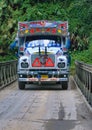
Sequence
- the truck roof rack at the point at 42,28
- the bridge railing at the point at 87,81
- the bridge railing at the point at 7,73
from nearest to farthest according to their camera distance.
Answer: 1. the bridge railing at the point at 87,81
2. the truck roof rack at the point at 42,28
3. the bridge railing at the point at 7,73

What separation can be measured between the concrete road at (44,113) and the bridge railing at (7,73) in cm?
583

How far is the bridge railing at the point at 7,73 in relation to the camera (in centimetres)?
2566

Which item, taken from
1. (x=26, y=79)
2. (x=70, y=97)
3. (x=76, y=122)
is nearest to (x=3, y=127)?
(x=76, y=122)

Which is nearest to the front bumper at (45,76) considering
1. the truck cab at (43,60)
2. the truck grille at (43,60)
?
the truck cab at (43,60)

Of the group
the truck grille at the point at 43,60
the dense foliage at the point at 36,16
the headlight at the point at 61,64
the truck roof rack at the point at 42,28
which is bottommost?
the headlight at the point at 61,64

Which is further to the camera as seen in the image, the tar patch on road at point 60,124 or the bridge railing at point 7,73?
the bridge railing at point 7,73

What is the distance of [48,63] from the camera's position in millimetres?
23734

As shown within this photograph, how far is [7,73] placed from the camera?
91.6ft

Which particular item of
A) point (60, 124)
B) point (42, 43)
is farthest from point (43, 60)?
point (60, 124)

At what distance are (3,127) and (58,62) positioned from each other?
12207 mm

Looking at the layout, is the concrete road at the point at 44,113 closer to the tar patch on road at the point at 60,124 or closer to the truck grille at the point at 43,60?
the tar patch on road at the point at 60,124

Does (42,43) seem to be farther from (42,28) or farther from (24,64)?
(24,64)

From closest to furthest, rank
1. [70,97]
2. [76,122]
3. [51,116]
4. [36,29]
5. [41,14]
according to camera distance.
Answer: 1. [76,122]
2. [51,116]
3. [70,97]
4. [36,29]
5. [41,14]

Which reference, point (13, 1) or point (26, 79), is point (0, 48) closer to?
point (13, 1)
